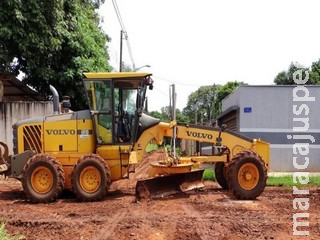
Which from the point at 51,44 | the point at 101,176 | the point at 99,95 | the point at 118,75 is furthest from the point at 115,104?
the point at 51,44

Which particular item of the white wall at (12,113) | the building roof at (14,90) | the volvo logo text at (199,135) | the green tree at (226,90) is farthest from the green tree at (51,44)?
A: the green tree at (226,90)

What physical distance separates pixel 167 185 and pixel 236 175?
1.67m

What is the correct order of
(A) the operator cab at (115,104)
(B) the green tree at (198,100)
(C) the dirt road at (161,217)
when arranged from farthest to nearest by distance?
(B) the green tree at (198,100), (A) the operator cab at (115,104), (C) the dirt road at (161,217)

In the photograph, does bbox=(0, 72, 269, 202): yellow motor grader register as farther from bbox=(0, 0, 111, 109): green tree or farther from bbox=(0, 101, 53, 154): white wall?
bbox=(0, 0, 111, 109): green tree

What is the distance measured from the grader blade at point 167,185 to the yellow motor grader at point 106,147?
3 cm

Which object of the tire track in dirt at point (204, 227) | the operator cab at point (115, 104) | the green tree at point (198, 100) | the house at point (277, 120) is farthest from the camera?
the green tree at point (198, 100)

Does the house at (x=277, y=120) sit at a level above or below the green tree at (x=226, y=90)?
below

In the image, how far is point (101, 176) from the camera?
1052cm

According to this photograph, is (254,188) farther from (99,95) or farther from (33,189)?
(33,189)

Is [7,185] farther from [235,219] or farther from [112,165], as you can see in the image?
[235,219]

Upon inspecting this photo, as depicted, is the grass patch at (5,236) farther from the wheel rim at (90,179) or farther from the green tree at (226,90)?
the green tree at (226,90)

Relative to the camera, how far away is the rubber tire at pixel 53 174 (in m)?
10.6

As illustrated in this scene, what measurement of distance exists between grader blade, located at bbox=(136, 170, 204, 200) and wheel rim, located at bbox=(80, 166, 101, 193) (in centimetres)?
101

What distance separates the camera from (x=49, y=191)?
10.6 m
